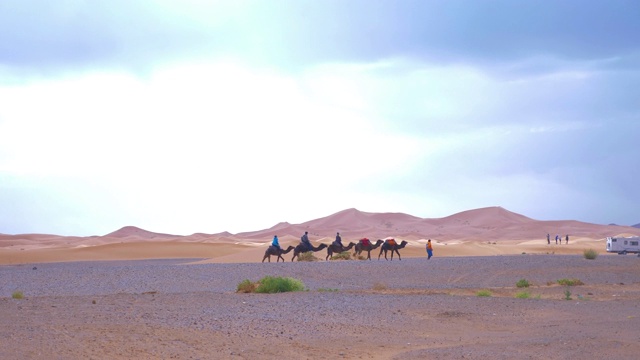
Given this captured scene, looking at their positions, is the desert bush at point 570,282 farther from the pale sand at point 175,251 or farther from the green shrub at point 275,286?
the pale sand at point 175,251

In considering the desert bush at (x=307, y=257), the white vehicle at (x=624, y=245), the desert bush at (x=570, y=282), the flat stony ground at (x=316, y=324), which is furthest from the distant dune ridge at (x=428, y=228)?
the flat stony ground at (x=316, y=324)

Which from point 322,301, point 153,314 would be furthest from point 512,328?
point 153,314

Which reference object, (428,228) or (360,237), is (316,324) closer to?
(360,237)

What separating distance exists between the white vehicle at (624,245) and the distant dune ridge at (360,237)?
5.39 metres

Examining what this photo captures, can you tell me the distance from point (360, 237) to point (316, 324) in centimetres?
9854

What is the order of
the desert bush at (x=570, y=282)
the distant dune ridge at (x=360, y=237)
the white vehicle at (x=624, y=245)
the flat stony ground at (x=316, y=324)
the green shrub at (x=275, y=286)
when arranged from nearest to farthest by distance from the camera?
the flat stony ground at (x=316, y=324), the green shrub at (x=275, y=286), the desert bush at (x=570, y=282), the white vehicle at (x=624, y=245), the distant dune ridge at (x=360, y=237)

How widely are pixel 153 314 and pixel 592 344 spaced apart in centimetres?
916

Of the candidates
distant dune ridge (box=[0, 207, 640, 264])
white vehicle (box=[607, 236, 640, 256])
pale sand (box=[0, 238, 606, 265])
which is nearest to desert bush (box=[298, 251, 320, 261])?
pale sand (box=[0, 238, 606, 265])

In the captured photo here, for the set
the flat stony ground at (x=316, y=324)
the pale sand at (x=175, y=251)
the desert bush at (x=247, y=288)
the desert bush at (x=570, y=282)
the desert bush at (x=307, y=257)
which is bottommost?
the flat stony ground at (x=316, y=324)

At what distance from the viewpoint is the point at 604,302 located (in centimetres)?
2322

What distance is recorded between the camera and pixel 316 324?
16.8 m

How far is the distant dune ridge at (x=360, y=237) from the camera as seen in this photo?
236 feet

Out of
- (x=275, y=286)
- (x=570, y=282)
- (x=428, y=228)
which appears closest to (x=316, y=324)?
(x=275, y=286)

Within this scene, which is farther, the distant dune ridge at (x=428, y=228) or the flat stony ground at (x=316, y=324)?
the distant dune ridge at (x=428, y=228)
